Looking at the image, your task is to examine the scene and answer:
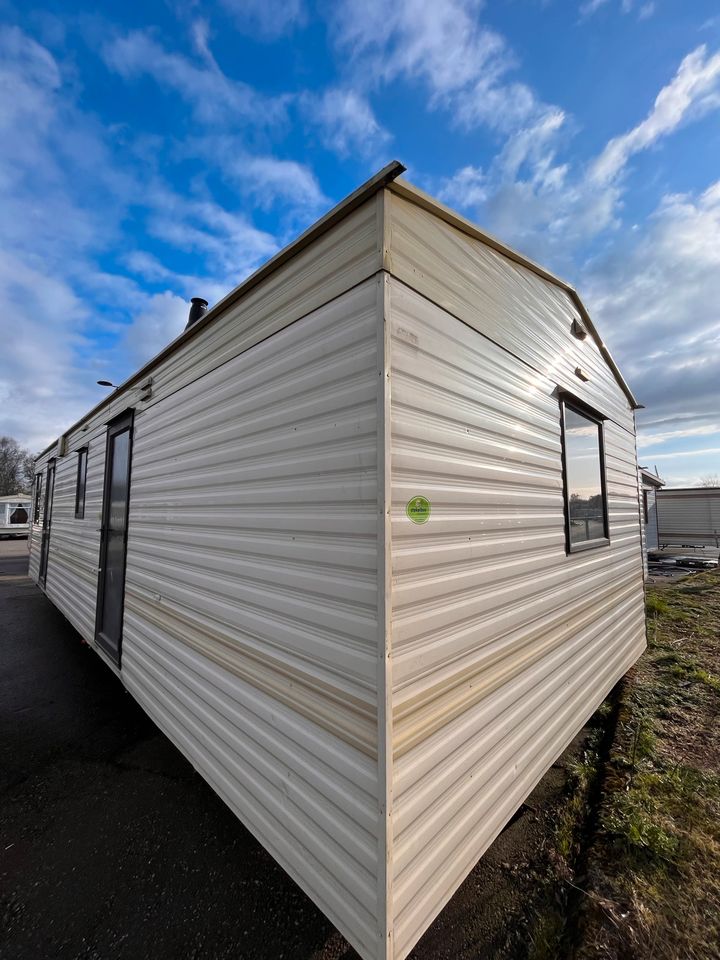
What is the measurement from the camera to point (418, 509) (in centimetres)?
149

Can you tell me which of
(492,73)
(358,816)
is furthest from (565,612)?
(492,73)

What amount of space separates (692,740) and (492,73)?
554cm

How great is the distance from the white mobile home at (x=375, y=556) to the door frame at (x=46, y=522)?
5.76m

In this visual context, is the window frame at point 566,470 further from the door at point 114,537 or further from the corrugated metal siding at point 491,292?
the door at point 114,537

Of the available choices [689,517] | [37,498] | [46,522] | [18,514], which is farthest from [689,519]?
[18,514]

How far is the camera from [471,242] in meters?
2.06

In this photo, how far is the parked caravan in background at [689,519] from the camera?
17.2 m

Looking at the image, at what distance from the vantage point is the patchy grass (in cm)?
165

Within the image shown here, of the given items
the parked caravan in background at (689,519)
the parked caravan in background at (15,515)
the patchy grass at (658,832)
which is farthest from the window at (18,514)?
the parked caravan in background at (689,519)

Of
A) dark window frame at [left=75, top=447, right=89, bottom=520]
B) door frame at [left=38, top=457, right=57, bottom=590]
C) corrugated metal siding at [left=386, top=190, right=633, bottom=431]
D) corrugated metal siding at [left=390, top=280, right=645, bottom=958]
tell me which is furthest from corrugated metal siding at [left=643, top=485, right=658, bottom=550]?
door frame at [left=38, top=457, right=57, bottom=590]

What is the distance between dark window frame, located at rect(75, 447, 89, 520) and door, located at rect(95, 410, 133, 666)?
1157mm

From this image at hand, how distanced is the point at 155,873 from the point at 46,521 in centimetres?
762

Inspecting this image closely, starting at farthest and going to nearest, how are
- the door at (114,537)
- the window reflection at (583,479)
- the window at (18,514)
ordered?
the window at (18,514)
the door at (114,537)
the window reflection at (583,479)

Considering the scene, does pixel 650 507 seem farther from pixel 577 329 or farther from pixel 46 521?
pixel 46 521
